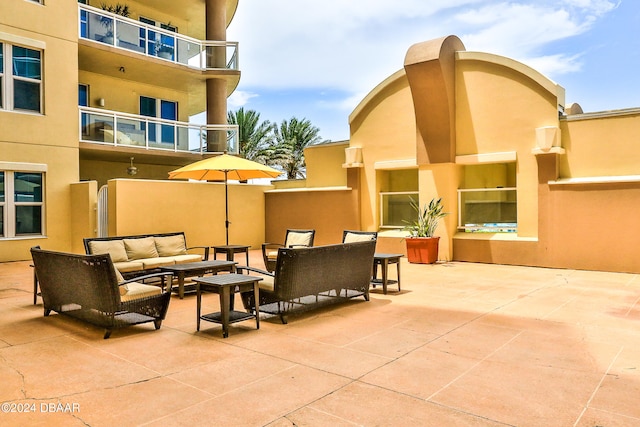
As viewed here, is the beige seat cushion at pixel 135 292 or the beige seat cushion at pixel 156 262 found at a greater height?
the beige seat cushion at pixel 156 262

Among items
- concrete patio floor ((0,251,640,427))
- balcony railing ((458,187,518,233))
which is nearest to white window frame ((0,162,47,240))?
concrete patio floor ((0,251,640,427))

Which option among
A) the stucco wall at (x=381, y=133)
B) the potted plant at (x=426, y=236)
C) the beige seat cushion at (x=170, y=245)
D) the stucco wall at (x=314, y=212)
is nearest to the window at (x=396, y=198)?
the stucco wall at (x=381, y=133)

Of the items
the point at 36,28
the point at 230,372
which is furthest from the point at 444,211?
the point at 36,28

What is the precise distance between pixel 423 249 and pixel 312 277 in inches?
255

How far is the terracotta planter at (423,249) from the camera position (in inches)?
471

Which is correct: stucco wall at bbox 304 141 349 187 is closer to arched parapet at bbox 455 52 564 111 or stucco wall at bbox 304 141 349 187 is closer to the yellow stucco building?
the yellow stucco building

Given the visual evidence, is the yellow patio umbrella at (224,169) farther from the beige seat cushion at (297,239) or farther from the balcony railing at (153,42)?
the balcony railing at (153,42)

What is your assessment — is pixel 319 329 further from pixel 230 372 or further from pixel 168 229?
pixel 168 229

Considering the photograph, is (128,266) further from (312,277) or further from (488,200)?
(488,200)

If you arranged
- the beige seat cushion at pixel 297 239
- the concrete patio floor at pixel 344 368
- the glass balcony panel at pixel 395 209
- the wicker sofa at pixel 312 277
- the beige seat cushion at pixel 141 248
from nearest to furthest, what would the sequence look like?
1. the concrete patio floor at pixel 344 368
2. the wicker sofa at pixel 312 277
3. the beige seat cushion at pixel 141 248
4. the beige seat cushion at pixel 297 239
5. the glass balcony panel at pixel 395 209

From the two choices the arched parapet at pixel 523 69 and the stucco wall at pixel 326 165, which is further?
the stucco wall at pixel 326 165

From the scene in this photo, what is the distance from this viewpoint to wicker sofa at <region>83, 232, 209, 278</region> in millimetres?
8047

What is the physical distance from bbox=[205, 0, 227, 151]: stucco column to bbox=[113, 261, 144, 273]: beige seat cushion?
9.63 m

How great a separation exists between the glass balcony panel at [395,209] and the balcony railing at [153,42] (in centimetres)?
824
